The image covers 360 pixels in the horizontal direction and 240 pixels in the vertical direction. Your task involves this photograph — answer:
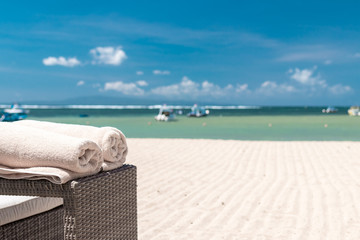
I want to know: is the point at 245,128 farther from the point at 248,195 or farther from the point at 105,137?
the point at 105,137

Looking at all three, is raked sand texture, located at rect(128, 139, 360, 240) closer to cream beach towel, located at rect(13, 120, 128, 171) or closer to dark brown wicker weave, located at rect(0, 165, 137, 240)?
dark brown wicker weave, located at rect(0, 165, 137, 240)

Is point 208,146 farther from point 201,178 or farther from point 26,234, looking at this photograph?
point 26,234

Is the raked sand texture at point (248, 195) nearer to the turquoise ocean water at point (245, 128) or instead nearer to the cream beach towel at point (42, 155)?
the cream beach towel at point (42, 155)

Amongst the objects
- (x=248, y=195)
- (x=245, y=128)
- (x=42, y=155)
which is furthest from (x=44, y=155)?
(x=245, y=128)

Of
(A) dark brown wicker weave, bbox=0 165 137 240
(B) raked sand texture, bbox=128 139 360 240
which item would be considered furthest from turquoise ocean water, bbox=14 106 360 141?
(A) dark brown wicker weave, bbox=0 165 137 240

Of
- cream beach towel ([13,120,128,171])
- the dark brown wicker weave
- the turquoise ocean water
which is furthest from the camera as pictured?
the turquoise ocean water

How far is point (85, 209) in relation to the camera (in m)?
2.11

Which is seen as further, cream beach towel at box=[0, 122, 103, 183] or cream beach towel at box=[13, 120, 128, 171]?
cream beach towel at box=[13, 120, 128, 171]

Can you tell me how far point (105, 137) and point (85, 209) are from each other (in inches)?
19.3

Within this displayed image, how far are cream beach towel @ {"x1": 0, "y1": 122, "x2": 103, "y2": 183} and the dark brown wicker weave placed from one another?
0.05 meters

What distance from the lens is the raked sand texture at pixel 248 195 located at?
163 inches

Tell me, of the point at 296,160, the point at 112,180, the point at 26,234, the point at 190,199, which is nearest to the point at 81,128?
the point at 112,180

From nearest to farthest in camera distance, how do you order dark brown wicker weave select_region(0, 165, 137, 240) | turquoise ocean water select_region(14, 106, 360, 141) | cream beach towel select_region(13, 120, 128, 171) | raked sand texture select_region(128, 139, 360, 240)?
dark brown wicker weave select_region(0, 165, 137, 240)
cream beach towel select_region(13, 120, 128, 171)
raked sand texture select_region(128, 139, 360, 240)
turquoise ocean water select_region(14, 106, 360, 141)

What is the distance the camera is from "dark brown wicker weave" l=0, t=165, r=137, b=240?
6.71 ft
